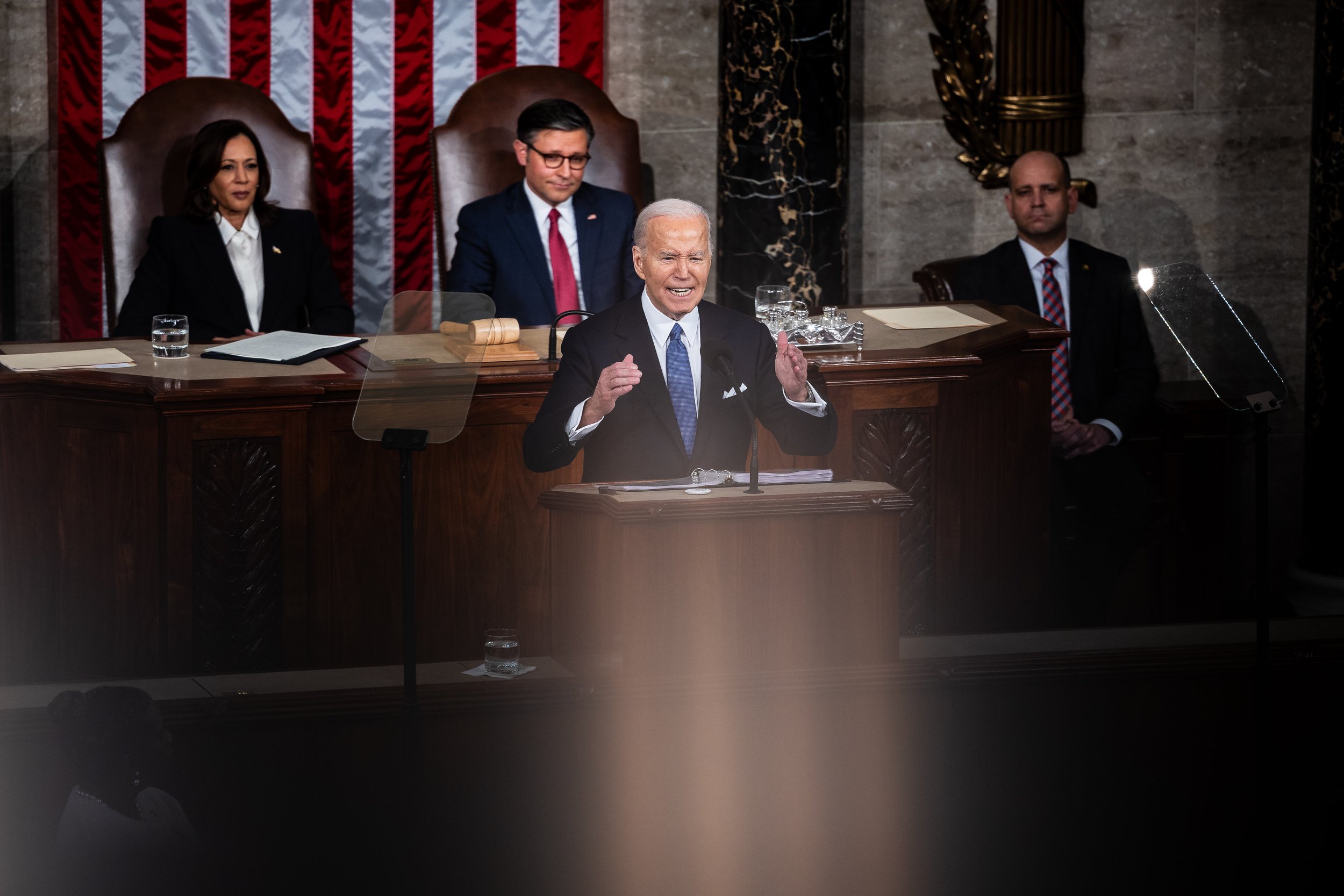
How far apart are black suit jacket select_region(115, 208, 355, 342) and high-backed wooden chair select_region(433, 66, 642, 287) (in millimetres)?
592

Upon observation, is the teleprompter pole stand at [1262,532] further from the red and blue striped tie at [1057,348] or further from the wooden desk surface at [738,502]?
the red and blue striped tie at [1057,348]

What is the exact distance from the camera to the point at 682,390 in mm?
3428

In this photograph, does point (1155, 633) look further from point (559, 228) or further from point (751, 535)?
Result: point (559, 228)

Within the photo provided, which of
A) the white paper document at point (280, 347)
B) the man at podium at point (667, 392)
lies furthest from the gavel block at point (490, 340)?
the man at podium at point (667, 392)

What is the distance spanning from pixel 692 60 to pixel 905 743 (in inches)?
171

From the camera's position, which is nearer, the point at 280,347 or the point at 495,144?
the point at 280,347

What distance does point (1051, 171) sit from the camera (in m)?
5.03

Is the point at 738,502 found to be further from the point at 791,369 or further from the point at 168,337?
the point at 168,337

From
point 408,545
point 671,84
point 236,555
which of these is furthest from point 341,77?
point 408,545

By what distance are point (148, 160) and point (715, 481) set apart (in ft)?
11.3

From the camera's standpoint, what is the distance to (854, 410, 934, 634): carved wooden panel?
4.15m

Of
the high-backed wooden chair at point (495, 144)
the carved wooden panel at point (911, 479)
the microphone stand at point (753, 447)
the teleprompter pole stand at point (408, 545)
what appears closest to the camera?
the teleprompter pole stand at point (408, 545)

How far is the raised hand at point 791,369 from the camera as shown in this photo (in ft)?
10.5

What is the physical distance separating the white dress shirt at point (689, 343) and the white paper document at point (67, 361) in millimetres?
1347
